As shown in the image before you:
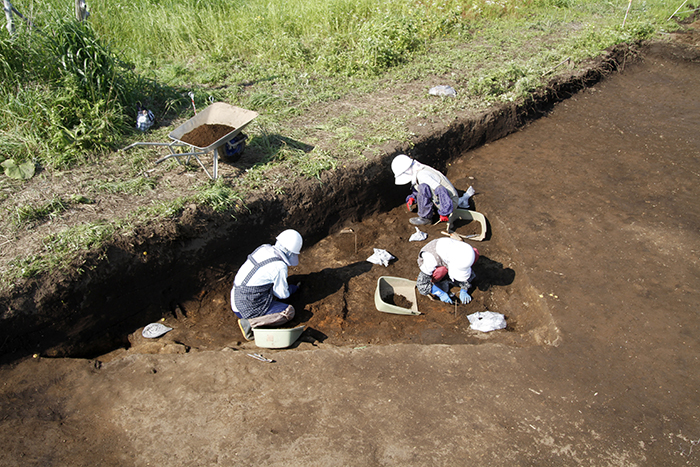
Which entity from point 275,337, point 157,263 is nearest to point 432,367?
point 275,337

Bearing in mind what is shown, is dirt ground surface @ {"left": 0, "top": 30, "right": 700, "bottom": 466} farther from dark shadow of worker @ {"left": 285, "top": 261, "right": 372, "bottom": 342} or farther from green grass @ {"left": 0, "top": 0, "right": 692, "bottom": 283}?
green grass @ {"left": 0, "top": 0, "right": 692, "bottom": 283}

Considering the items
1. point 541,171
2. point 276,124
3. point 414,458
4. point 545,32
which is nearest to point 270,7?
point 276,124

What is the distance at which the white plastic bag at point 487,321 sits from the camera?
13.8 ft

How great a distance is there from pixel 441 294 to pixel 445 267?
12.2 inches

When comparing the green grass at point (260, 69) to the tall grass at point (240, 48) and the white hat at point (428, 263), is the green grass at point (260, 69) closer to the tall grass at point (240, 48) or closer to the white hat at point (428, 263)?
the tall grass at point (240, 48)

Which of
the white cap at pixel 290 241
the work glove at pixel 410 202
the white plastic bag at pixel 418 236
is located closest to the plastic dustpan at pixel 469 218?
the white plastic bag at pixel 418 236

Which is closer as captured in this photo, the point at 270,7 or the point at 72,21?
the point at 72,21

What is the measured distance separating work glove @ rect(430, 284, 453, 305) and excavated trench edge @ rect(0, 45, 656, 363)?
5.13ft

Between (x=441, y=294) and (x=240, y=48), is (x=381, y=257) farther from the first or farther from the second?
(x=240, y=48)

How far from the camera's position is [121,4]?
341 inches

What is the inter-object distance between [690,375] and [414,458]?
7.90 ft

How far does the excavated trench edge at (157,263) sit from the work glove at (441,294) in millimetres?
1562

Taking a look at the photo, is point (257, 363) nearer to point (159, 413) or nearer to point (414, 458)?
point (159, 413)

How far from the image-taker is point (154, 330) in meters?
4.20
